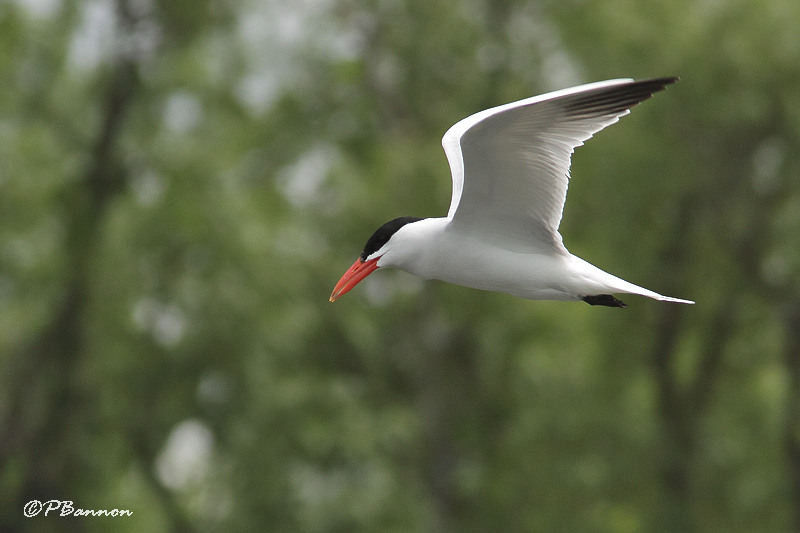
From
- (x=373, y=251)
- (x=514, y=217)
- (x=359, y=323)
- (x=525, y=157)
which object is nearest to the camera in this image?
(x=525, y=157)

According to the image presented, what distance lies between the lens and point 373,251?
22.4ft

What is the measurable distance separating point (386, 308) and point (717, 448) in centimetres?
552

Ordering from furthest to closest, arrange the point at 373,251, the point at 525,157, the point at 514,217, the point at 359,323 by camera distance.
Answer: the point at 359,323, the point at 373,251, the point at 514,217, the point at 525,157

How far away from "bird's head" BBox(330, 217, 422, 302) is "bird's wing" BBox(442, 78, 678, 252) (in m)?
→ 0.37

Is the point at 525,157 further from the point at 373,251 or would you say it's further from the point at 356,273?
the point at 356,273

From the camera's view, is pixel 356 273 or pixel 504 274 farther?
pixel 356 273

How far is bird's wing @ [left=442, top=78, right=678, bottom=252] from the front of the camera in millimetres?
5863

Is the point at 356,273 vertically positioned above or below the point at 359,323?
above

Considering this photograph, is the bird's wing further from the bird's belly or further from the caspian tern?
the bird's belly

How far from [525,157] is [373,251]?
1.09 meters

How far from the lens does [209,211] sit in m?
17.4

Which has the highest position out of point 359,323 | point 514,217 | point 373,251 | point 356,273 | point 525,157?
point 525,157

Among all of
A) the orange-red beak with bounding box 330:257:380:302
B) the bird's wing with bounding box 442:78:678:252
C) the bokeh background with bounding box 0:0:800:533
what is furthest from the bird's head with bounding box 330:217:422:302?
the bokeh background with bounding box 0:0:800:533

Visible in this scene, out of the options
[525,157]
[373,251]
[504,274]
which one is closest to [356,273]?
[373,251]
